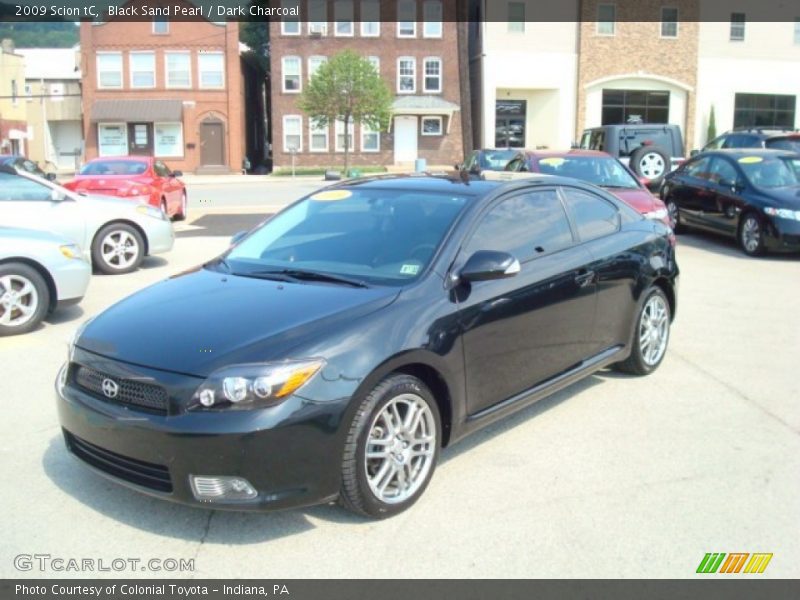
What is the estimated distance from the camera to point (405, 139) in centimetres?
4578

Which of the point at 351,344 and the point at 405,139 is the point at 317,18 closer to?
the point at 405,139

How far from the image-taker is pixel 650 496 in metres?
4.16

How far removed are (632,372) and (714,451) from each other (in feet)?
4.78

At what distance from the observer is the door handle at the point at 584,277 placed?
518 centimetres

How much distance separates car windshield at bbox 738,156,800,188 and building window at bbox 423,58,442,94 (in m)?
33.9

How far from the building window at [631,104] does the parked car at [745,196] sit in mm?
29841

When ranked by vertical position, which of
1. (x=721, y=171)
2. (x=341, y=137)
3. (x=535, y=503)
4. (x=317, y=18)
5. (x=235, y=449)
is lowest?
(x=535, y=503)

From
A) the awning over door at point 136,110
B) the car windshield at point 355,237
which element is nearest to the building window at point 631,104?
the awning over door at point 136,110

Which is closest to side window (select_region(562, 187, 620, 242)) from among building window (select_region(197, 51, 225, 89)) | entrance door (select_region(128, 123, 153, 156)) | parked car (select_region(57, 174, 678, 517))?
parked car (select_region(57, 174, 678, 517))

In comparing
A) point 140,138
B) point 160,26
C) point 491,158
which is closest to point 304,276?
point 491,158

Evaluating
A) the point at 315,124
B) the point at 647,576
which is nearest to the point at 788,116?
the point at 315,124

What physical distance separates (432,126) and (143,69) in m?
16.2

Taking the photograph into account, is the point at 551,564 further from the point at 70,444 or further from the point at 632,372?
the point at 632,372

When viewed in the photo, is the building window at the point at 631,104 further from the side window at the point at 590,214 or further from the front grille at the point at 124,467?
the front grille at the point at 124,467
